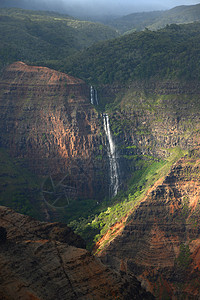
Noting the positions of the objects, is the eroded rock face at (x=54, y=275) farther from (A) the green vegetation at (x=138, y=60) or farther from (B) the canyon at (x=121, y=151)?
(A) the green vegetation at (x=138, y=60)

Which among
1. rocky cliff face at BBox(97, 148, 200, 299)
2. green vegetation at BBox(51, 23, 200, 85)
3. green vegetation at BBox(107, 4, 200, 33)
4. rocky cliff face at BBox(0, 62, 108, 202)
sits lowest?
rocky cliff face at BBox(97, 148, 200, 299)

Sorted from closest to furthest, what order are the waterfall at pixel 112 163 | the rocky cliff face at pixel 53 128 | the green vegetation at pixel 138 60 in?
the waterfall at pixel 112 163 < the rocky cliff face at pixel 53 128 < the green vegetation at pixel 138 60

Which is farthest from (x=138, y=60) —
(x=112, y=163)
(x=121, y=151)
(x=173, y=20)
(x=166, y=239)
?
(x=173, y=20)

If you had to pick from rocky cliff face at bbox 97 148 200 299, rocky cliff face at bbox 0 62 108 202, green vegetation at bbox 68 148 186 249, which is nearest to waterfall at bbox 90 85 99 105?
rocky cliff face at bbox 0 62 108 202

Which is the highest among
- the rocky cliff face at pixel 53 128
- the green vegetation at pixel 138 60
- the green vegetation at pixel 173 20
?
the green vegetation at pixel 173 20

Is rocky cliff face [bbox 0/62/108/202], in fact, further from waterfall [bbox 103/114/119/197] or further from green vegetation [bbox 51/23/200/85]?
green vegetation [bbox 51/23/200/85]

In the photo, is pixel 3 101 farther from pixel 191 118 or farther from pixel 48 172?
pixel 191 118

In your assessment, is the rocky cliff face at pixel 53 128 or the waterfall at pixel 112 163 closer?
the waterfall at pixel 112 163

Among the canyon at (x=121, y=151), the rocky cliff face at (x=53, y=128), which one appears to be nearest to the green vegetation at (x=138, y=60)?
the canyon at (x=121, y=151)
